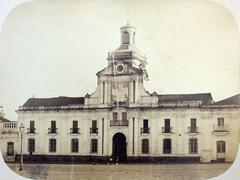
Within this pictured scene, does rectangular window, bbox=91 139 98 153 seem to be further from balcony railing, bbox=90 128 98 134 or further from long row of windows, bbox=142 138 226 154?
long row of windows, bbox=142 138 226 154

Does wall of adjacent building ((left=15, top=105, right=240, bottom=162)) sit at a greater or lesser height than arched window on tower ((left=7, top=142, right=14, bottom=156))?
greater

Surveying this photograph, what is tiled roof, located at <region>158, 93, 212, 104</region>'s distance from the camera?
2596 mm

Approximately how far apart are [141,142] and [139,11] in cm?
62

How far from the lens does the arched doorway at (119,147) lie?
2.63 meters

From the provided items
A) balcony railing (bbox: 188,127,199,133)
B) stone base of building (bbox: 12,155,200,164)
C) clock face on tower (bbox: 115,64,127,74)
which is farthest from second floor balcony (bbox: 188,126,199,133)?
clock face on tower (bbox: 115,64,127,74)

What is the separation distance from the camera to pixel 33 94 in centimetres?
269

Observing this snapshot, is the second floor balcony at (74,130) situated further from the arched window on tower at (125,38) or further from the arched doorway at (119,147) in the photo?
the arched window on tower at (125,38)

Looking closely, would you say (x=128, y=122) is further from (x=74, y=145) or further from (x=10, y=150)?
(x=10, y=150)

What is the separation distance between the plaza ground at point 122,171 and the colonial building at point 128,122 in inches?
1.4

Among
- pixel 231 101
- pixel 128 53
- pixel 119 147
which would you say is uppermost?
pixel 128 53

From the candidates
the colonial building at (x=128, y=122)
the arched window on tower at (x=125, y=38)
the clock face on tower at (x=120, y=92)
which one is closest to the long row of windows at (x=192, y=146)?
the colonial building at (x=128, y=122)

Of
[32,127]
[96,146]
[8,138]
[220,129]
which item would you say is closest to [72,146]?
[96,146]

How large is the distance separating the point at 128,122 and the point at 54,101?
372 millimetres

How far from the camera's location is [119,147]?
2646mm
